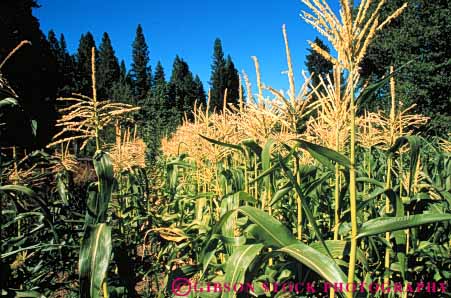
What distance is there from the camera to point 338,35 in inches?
48.6

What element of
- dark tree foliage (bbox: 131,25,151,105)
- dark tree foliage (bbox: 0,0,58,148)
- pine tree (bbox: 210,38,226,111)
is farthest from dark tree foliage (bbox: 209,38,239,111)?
Answer: dark tree foliage (bbox: 0,0,58,148)

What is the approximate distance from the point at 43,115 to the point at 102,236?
12.2 meters

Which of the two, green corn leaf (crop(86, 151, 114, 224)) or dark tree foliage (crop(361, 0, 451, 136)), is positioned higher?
dark tree foliage (crop(361, 0, 451, 136))

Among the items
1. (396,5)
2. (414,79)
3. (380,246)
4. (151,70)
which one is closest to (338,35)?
(380,246)

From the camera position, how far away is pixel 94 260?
1612 millimetres

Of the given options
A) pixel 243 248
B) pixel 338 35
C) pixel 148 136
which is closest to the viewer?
pixel 338 35

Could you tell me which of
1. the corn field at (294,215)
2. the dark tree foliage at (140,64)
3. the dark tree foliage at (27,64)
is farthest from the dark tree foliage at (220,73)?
the corn field at (294,215)

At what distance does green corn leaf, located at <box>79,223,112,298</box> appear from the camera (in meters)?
1.55

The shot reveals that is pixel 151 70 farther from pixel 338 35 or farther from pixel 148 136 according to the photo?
pixel 338 35

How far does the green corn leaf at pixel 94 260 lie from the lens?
1.55 meters

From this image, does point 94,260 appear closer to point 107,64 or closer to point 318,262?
point 318,262

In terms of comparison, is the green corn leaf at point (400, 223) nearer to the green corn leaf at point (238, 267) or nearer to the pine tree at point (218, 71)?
the green corn leaf at point (238, 267)

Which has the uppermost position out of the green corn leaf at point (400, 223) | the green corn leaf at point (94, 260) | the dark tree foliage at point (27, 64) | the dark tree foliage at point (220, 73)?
the dark tree foliage at point (220, 73)

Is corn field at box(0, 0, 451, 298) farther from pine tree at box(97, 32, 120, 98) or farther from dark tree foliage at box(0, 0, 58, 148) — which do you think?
pine tree at box(97, 32, 120, 98)
